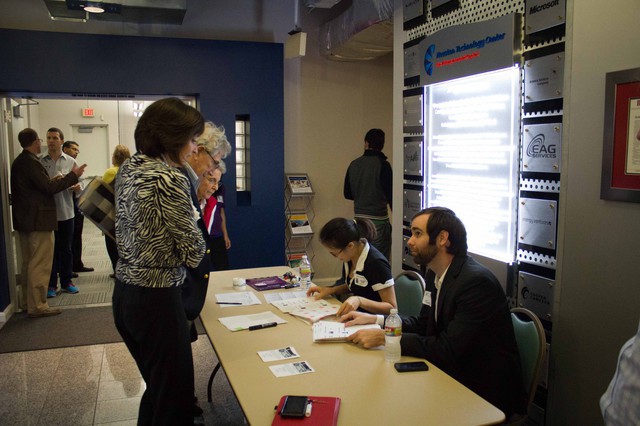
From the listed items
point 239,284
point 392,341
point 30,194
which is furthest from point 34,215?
point 392,341

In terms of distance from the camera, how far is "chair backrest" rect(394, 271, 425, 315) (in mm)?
2865

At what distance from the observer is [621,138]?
2.16 metres

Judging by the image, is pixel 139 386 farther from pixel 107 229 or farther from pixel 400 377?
pixel 400 377

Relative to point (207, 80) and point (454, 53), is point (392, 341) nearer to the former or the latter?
point (454, 53)

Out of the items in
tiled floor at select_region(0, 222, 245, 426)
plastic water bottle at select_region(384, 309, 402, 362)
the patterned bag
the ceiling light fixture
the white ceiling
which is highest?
the white ceiling

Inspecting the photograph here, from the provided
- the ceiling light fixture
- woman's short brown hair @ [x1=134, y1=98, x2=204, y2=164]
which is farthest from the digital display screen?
the ceiling light fixture

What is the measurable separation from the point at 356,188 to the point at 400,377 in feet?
11.0

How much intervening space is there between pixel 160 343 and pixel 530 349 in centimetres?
144

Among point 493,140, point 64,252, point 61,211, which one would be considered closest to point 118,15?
point 61,211

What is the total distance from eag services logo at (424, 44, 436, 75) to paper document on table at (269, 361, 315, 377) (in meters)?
2.27

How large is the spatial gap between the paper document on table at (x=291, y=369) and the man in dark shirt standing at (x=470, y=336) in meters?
0.28

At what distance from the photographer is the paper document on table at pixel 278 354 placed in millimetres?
2018

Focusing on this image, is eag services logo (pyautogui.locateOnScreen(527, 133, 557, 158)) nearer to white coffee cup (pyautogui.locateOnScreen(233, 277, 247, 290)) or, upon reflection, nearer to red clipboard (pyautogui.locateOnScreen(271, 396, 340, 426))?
red clipboard (pyautogui.locateOnScreen(271, 396, 340, 426))

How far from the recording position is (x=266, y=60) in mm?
5617
